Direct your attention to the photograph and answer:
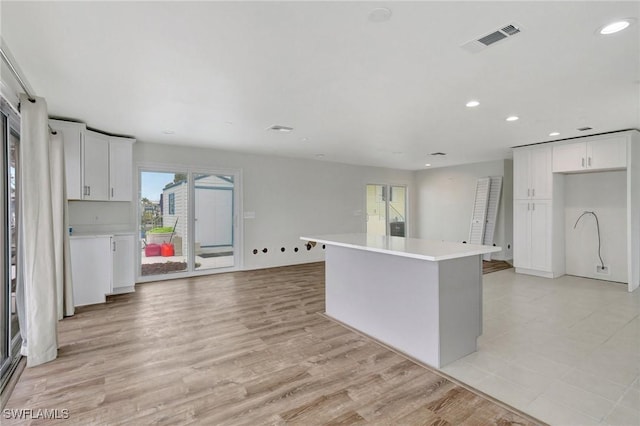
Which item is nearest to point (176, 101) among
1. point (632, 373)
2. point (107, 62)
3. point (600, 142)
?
point (107, 62)

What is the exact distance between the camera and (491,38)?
2273mm

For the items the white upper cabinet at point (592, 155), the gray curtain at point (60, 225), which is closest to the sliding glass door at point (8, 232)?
the gray curtain at point (60, 225)

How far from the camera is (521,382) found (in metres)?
2.41

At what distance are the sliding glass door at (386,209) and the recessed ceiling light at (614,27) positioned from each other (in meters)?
6.87

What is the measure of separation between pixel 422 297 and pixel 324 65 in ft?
7.05

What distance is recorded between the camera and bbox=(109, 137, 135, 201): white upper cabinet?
5102 millimetres

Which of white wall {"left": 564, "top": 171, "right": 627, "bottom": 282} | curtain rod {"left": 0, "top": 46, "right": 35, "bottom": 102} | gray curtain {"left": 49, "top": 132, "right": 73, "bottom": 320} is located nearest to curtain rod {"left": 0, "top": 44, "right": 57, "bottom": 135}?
curtain rod {"left": 0, "top": 46, "right": 35, "bottom": 102}

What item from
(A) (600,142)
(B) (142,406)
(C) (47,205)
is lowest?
(B) (142,406)

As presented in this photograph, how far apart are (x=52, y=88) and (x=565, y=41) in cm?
452

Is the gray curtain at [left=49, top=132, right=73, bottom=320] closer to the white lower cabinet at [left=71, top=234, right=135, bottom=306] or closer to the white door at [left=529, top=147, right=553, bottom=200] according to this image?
the white lower cabinet at [left=71, top=234, right=135, bottom=306]

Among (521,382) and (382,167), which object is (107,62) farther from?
(382,167)

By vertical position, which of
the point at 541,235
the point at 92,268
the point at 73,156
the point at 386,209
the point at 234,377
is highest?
the point at 73,156

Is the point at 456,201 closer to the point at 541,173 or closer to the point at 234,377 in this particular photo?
the point at 541,173

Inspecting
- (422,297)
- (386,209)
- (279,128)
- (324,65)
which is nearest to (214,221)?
(279,128)
